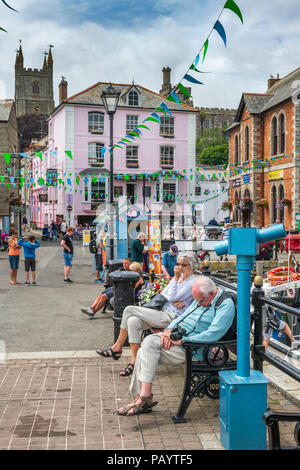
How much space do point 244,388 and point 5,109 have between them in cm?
3531

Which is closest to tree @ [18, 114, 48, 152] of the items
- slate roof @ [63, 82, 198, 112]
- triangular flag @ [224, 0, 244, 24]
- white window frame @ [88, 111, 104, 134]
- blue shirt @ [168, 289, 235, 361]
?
slate roof @ [63, 82, 198, 112]

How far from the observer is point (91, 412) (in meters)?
4.59

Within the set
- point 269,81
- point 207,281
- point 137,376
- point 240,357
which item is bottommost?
point 137,376

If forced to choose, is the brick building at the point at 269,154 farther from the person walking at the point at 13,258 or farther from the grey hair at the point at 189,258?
the grey hair at the point at 189,258

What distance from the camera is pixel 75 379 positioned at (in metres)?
5.54

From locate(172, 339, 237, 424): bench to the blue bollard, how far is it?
1.75ft

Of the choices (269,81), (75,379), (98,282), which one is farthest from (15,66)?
(75,379)

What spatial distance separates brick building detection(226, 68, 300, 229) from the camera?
2730cm

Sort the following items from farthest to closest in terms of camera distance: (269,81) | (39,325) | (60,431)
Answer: (269,81), (39,325), (60,431)

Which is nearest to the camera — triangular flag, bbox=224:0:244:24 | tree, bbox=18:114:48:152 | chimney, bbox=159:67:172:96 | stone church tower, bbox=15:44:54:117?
triangular flag, bbox=224:0:244:24

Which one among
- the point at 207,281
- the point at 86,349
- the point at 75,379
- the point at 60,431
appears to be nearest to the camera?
the point at 60,431

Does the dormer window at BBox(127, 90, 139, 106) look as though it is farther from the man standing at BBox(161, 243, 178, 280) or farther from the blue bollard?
the blue bollard

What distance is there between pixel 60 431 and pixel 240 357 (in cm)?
171

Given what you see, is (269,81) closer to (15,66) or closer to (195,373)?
(195,373)
